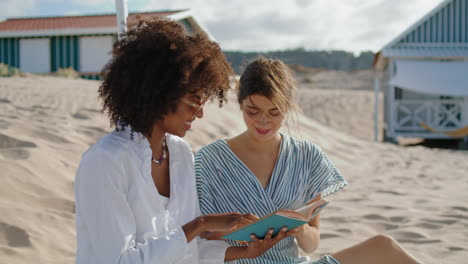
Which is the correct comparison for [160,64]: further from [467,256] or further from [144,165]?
[467,256]

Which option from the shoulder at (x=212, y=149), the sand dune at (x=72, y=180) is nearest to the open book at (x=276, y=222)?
the shoulder at (x=212, y=149)

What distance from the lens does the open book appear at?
194 centimetres

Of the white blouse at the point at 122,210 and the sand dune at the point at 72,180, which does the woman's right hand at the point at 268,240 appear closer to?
the white blouse at the point at 122,210

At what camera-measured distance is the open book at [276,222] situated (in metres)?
1.94

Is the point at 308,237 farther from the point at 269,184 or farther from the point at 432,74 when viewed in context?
the point at 432,74

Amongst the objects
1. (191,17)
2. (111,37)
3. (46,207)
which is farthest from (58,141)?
(191,17)

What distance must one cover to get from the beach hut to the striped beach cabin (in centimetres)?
765

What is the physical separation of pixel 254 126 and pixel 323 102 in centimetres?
2071

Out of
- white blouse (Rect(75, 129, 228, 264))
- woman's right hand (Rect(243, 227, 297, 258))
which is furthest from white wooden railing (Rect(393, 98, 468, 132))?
white blouse (Rect(75, 129, 228, 264))

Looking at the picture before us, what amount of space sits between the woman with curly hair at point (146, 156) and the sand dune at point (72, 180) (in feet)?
4.61

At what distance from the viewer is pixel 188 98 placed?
2.02 metres

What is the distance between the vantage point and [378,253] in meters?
2.45

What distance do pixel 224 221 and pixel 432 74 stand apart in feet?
45.8

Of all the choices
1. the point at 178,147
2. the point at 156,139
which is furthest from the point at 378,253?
the point at 156,139
